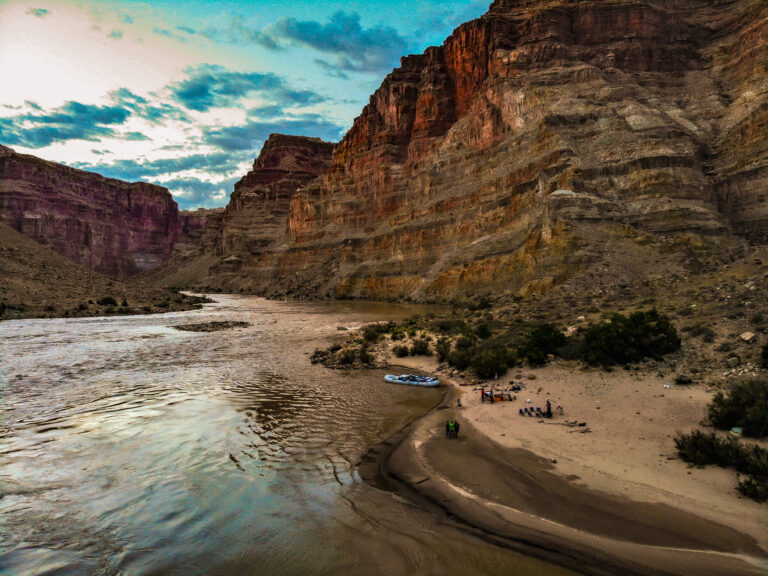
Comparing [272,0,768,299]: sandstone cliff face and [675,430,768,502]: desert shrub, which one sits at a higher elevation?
[272,0,768,299]: sandstone cliff face

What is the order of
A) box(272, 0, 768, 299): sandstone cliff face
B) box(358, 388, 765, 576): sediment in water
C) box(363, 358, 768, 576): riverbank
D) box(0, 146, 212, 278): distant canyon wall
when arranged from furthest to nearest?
box(0, 146, 212, 278): distant canyon wall < box(272, 0, 768, 299): sandstone cliff face < box(363, 358, 768, 576): riverbank < box(358, 388, 765, 576): sediment in water

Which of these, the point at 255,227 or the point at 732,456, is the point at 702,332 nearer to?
the point at 732,456

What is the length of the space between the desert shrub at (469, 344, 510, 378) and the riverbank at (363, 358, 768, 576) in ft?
10.00

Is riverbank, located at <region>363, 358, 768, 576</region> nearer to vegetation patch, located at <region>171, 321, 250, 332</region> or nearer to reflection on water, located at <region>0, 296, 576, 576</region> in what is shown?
reflection on water, located at <region>0, 296, 576, 576</region>

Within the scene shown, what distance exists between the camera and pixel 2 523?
7055 mm

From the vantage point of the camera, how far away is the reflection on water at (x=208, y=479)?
20.3 ft

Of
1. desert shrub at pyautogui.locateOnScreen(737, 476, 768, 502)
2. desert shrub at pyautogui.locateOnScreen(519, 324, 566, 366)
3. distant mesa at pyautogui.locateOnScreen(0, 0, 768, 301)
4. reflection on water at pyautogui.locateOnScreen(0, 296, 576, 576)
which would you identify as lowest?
reflection on water at pyautogui.locateOnScreen(0, 296, 576, 576)

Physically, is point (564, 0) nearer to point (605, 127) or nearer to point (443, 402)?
point (605, 127)

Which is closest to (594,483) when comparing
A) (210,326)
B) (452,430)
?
(452,430)

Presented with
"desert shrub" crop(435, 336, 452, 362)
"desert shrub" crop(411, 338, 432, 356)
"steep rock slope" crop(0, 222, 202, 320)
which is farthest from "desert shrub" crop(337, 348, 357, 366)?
"steep rock slope" crop(0, 222, 202, 320)

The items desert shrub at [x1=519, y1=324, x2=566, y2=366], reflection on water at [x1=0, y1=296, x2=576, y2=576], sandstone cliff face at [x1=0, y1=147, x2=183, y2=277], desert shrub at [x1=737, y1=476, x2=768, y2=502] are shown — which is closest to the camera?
reflection on water at [x1=0, y1=296, x2=576, y2=576]

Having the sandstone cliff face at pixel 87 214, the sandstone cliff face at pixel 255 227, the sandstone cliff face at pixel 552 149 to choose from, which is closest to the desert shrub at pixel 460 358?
the sandstone cliff face at pixel 552 149

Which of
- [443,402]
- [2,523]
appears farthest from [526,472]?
[2,523]

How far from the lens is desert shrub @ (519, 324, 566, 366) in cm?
1631
